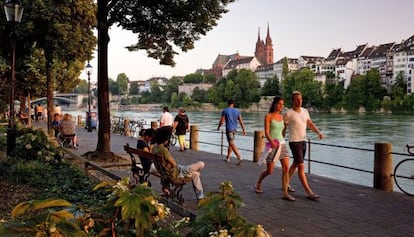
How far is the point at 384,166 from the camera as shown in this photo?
7.73m

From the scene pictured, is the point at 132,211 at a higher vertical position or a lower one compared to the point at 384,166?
higher

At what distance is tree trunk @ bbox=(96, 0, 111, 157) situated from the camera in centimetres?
1057

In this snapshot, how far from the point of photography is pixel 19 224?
1.78 metres

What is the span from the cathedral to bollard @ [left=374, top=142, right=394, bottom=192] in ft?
571

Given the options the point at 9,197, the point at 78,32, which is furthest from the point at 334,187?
the point at 78,32

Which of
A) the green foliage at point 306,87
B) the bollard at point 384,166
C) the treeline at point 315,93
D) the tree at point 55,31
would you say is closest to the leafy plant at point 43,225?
the bollard at point 384,166

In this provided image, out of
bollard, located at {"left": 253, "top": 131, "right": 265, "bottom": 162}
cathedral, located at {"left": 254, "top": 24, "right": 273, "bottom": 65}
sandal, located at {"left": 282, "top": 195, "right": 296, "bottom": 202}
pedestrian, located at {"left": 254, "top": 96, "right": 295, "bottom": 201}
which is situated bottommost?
sandal, located at {"left": 282, "top": 195, "right": 296, "bottom": 202}

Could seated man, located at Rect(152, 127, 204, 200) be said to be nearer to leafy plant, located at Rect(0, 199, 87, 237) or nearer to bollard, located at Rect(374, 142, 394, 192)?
bollard, located at Rect(374, 142, 394, 192)

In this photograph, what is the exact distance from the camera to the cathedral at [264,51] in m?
181

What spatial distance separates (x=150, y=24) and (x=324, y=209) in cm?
710

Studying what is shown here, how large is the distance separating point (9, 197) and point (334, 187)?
538 centimetres

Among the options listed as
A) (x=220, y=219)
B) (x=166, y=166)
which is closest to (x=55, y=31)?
(x=166, y=166)

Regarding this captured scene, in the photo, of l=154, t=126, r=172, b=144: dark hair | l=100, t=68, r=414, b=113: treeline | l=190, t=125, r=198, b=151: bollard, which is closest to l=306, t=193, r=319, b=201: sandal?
l=154, t=126, r=172, b=144: dark hair

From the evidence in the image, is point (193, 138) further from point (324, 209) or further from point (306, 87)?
point (306, 87)
